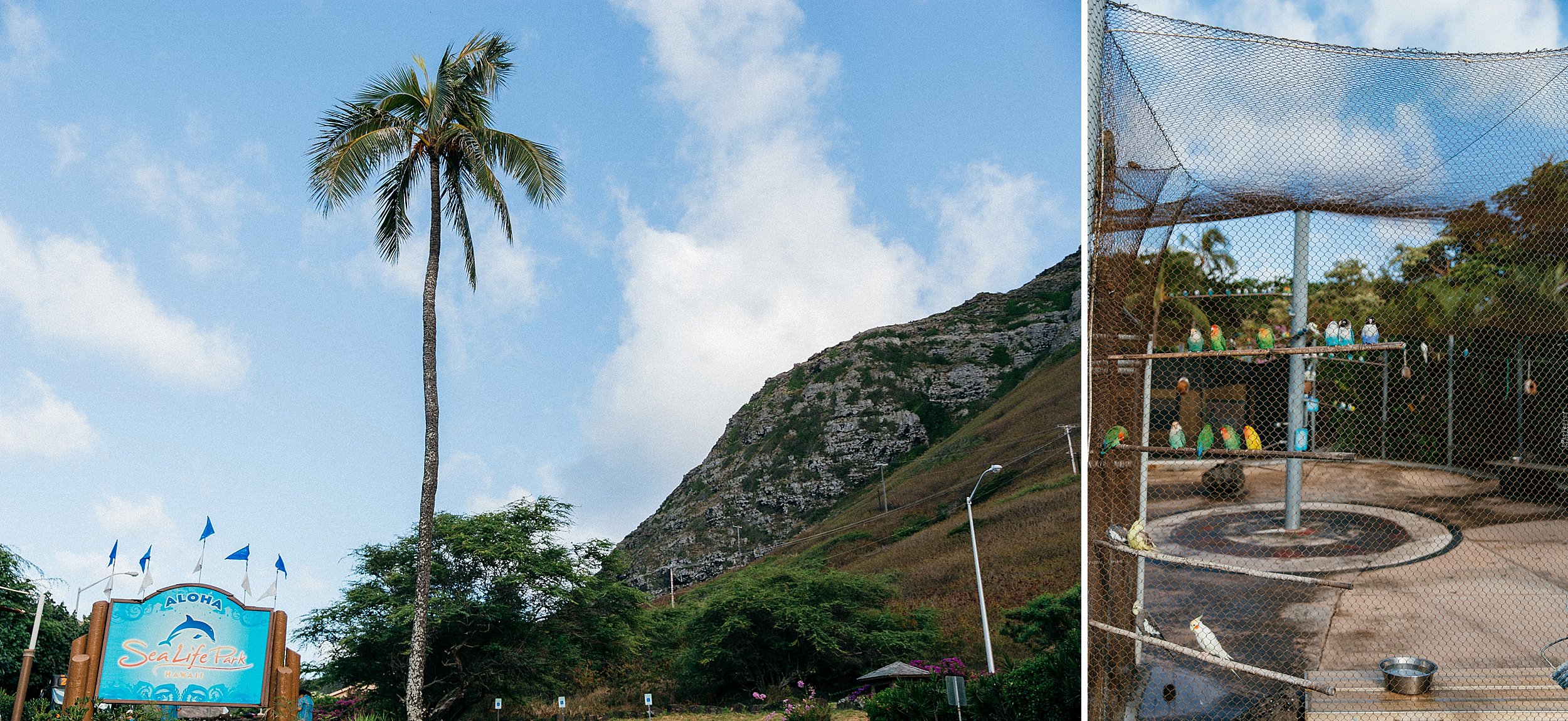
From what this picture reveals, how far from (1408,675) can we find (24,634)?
28.2 m

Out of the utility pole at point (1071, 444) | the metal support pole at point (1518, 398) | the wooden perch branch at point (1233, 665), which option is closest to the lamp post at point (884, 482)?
the utility pole at point (1071, 444)

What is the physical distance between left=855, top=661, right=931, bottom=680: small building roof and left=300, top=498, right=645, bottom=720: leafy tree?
694 centimetres

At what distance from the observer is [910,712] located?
52.3 feet

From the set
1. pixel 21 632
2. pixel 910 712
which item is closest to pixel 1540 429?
pixel 910 712

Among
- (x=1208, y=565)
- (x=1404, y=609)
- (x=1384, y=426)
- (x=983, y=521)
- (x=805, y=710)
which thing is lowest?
(x=805, y=710)

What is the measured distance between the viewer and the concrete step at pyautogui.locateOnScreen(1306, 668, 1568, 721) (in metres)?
7.40

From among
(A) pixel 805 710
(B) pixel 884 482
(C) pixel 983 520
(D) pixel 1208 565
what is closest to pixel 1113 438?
(D) pixel 1208 565

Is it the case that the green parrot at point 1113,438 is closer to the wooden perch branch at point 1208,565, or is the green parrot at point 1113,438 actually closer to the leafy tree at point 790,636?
the wooden perch branch at point 1208,565

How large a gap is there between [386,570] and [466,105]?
39.8 ft

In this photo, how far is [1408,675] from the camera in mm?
7617

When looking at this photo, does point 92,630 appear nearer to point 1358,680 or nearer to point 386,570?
point 386,570

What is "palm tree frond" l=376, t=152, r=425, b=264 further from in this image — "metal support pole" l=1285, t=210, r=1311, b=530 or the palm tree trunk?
"metal support pole" l=1285, t=210, r=1311, b=530

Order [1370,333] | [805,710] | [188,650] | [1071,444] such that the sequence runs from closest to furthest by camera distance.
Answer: [1370,333] < [188,650] < [805,710] < [1071,444]

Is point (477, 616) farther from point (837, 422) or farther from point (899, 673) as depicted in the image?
point (837, 422)
